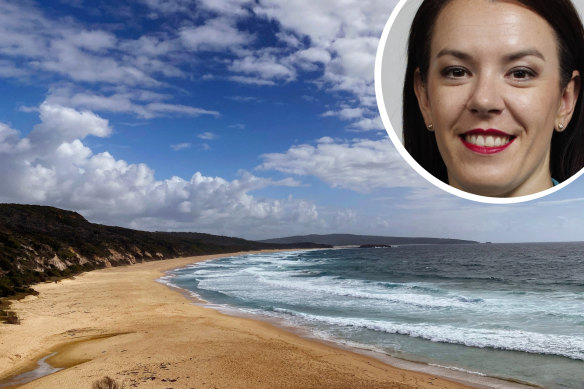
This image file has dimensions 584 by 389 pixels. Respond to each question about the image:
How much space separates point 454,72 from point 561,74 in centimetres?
32

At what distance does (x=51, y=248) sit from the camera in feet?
120

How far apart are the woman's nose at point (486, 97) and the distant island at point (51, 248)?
2392cm

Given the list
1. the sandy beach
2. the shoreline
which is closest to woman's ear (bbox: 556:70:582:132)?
the sandy beach

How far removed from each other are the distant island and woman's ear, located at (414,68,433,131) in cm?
2368

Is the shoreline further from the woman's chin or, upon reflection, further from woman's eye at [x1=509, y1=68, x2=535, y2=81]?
woman's eye at [x1=509, y1=68, x2=535, y2=81]

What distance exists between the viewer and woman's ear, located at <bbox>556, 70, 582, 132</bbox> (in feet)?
4.34

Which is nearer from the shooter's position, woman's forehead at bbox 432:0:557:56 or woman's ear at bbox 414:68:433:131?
woman's forehead at bbox 432:0:557:56

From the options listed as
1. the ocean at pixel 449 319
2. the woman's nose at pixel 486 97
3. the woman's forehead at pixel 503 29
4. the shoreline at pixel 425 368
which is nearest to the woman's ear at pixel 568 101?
the woman's forehead at pixel 503 29

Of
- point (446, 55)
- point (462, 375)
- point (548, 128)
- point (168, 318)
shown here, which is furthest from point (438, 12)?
point (168, 318)

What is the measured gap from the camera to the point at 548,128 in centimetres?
134

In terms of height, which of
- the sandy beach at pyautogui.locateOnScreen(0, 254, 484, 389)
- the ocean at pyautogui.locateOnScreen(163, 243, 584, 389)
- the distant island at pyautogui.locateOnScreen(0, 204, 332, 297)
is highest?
the distant island at pyautogui.locateOnScreen(0, 204, 332, 297)

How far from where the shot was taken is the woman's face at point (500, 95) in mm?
1288

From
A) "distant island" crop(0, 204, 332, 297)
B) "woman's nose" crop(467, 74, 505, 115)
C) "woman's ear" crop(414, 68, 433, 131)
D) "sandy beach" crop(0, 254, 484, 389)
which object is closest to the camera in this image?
"woman's nose" crop(467, 74, 505, 115)

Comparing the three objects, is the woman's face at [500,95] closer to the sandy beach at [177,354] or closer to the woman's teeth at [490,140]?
the woman's teeth at [490,140]
